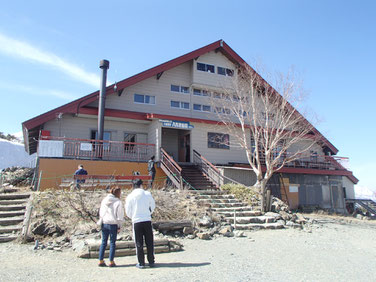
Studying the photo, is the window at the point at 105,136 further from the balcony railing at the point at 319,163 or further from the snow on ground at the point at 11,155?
the snow on ground at the point at 11,155

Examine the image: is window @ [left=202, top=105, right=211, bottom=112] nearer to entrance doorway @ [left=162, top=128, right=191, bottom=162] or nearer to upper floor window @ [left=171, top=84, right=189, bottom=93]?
upper floor window @ [left=171, top=84, right=189, bottom=93]

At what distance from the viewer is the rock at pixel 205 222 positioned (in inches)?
365

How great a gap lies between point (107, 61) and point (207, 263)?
45.7 ft

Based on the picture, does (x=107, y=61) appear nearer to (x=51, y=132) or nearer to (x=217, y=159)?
(x=51, y=132)

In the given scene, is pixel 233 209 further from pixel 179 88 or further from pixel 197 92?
pixel 197 92

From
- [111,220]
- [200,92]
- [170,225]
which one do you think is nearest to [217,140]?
[200,92]

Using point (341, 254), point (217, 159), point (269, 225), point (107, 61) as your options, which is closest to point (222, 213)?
point (269, 225)

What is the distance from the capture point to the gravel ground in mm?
5191

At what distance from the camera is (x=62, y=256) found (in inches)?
251

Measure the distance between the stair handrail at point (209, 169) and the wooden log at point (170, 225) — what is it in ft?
19.0

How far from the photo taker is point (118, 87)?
1678cm

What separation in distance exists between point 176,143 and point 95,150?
6393mm

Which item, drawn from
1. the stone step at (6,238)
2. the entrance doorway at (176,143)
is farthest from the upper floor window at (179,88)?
the stone step at (6,238)

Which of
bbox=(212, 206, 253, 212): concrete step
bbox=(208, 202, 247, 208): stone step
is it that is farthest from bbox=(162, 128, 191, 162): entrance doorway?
bbox=(212, 206, 253, 212): concrete step
